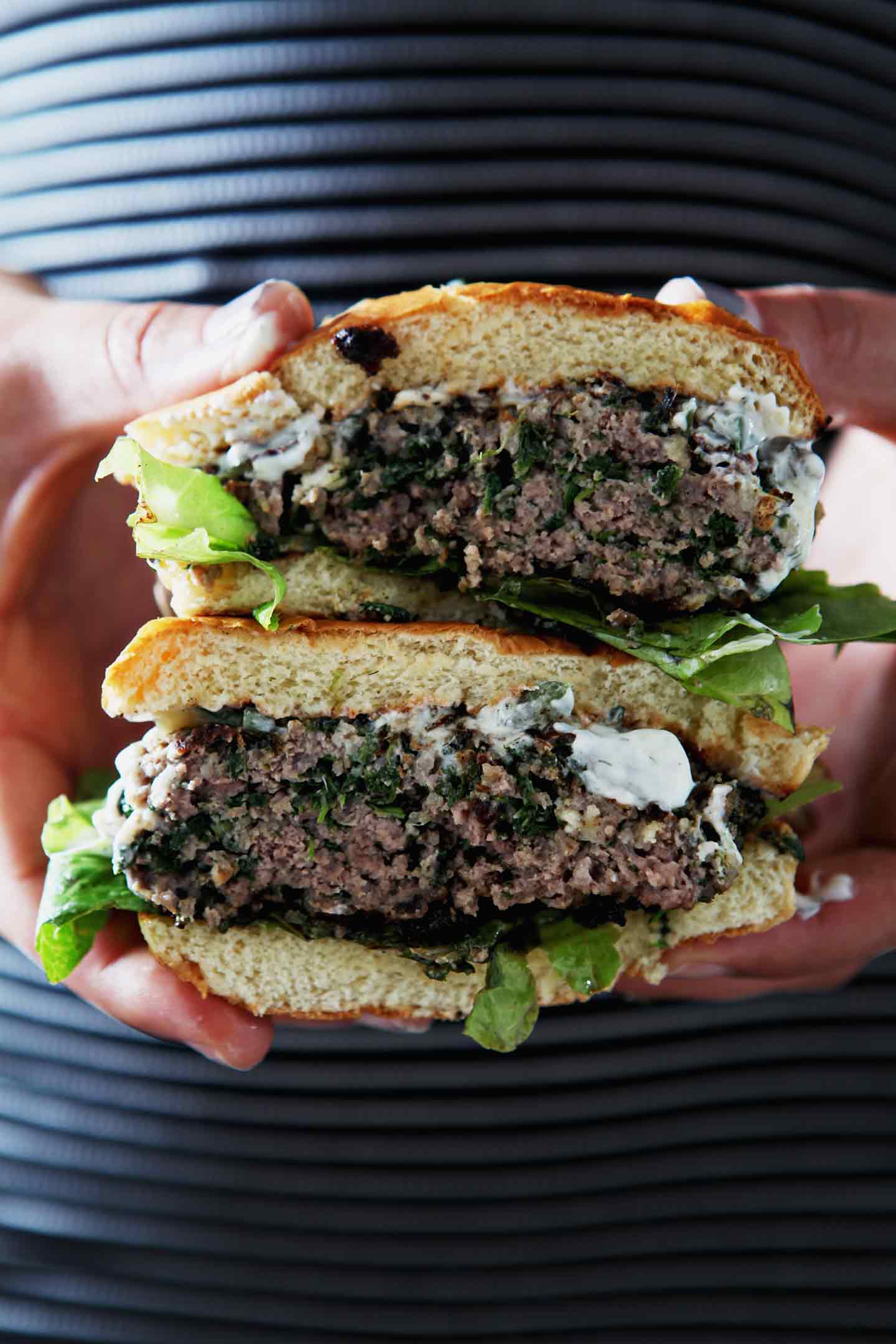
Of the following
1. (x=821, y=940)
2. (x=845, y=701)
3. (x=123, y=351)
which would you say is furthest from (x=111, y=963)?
(x=845, y=701)

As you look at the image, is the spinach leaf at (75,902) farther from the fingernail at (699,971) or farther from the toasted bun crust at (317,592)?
the fingernail at (699,971)

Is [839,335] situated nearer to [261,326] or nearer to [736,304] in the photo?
[736,304]

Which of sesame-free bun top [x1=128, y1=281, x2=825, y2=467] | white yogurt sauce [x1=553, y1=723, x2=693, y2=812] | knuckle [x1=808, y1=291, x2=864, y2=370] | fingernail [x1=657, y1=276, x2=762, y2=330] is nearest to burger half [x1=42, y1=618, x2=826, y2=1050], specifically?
white yogurt sauce [x1=553, y1=723, x2=693, y2=812]

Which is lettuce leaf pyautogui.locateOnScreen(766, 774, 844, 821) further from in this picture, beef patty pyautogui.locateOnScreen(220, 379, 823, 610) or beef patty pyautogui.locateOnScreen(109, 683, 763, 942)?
beef patty pyautogui.locateOnScreen(220, 379, 823, 610)

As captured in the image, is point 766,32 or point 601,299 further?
point 766,32

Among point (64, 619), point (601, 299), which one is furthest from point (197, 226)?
point (601, 299)

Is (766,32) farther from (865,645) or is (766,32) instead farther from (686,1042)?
(686,1042)

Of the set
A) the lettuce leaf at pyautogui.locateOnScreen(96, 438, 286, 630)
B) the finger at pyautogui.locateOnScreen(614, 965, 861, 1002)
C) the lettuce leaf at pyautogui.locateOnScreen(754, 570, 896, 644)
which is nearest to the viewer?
the lettuce leaf at pyautogui.locateOnScreen(96, 438, 286, 630)
